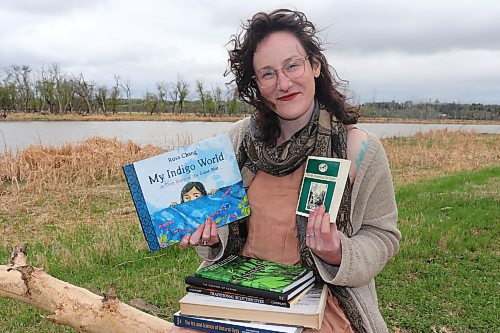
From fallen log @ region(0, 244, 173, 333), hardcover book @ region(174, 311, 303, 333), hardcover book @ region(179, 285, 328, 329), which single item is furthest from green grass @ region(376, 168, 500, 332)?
hardcover book @ region(174, 311, 303, 333)

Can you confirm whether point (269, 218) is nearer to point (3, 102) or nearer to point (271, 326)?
point (271, 326)

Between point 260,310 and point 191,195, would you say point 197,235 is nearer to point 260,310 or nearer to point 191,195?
point 191,195

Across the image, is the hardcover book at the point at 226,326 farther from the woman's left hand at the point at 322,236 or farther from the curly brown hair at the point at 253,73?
the curly brown hair at the point at 253,73

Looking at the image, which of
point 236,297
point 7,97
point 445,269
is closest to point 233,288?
point 236,297

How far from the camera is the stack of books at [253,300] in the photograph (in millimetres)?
1649

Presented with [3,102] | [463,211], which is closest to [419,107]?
[3,102]

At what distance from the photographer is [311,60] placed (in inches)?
78.7

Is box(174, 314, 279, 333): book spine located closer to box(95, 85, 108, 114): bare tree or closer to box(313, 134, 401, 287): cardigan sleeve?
box(313, 134, 401, 287): cardigan sleeve

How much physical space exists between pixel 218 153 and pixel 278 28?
57cm

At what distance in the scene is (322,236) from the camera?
5.62ft

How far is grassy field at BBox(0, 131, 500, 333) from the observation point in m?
3.67

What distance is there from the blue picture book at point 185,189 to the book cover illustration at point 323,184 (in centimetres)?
33

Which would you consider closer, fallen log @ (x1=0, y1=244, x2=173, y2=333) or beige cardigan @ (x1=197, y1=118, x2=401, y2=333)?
beige cardigan @ (x1=197, y1=118, x2=401, y2=333)

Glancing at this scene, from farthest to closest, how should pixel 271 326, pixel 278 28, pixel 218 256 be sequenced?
1. pixel 218 256
2. pixel 278 28
3. pixel 271 326
